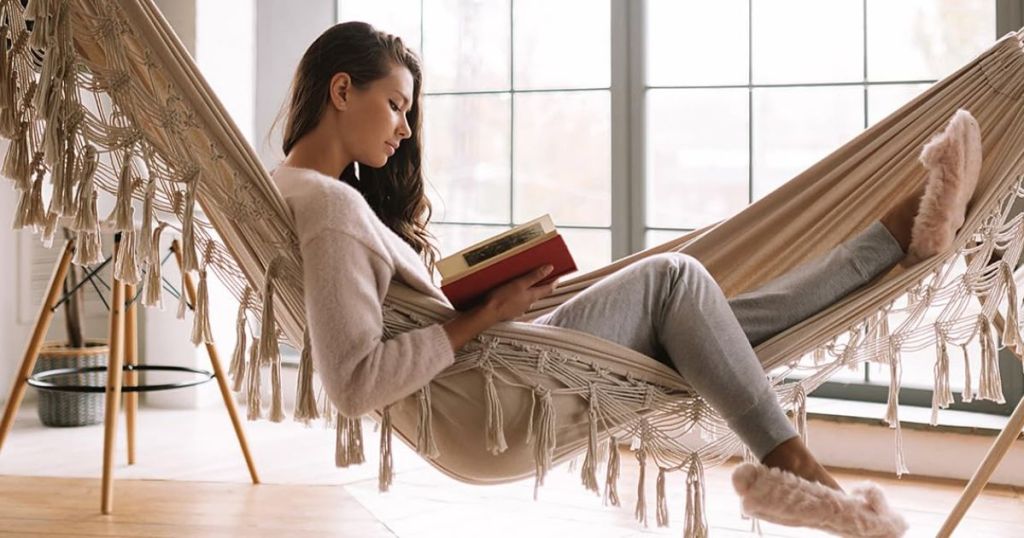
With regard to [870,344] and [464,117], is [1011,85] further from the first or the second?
[464,117]

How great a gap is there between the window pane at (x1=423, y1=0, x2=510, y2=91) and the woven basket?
133 centimetres

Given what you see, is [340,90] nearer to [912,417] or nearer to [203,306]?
[203,306]

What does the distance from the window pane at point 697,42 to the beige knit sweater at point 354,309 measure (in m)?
1.98

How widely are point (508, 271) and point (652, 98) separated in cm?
196

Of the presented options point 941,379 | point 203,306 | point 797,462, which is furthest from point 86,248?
point 941,379

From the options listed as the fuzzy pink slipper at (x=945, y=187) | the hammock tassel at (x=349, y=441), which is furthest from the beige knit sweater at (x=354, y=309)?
the fuzzy pink slipper at (x=945, y=187)

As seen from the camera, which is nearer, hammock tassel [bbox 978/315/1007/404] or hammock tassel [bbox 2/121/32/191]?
hammock tassel [bbox 2/121/32/191]

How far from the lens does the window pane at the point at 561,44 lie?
361 centimetres

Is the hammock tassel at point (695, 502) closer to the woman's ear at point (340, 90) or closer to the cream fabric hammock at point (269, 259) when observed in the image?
the cream fabric hammock at point (269, 259)

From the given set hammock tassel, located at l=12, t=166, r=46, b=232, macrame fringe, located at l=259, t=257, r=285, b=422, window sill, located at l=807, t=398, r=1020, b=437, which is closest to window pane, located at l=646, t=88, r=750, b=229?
window sill, located at l=807, t=398, r=1020, b=437

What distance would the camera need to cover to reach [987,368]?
6.71 ft

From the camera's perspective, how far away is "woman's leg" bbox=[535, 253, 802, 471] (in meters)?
1.71

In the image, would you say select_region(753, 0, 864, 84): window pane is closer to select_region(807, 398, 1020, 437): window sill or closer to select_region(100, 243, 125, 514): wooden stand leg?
select_region(807, 398, 1020, 437): window sill

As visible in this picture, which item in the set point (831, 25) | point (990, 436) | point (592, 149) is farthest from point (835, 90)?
point (990, 436)
